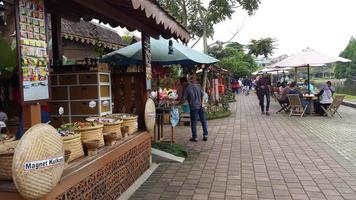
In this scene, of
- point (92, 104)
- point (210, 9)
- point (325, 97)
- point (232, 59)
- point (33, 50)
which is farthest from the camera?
point (232, 59)

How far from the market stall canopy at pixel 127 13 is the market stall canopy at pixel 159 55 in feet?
3.75

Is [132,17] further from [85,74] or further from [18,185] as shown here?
[18,185]

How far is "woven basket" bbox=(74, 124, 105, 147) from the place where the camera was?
475 cm

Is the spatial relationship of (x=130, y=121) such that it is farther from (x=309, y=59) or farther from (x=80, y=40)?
(x=309, y=59)

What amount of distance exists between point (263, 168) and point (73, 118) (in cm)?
321

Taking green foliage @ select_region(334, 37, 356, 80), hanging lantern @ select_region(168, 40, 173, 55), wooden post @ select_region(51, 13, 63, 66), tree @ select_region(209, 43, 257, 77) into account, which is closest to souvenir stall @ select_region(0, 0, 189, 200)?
wooden post @ select_region(51, 13, 63, 66)

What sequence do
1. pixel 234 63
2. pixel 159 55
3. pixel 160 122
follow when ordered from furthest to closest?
pixel 234 63
pixel 160 122
pixel 159 55

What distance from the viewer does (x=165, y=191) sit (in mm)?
5531

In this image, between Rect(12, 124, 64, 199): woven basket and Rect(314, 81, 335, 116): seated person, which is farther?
Rect(314, 81, 335, 116): seated person

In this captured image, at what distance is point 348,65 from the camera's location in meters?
72.8

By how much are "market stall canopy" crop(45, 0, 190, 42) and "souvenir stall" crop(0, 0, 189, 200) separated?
12 mm

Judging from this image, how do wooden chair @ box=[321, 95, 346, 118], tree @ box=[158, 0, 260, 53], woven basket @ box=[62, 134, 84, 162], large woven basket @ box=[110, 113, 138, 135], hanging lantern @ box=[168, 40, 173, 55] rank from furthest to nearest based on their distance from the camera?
tree @ box=[158, 0, 260, 53] → wooden chair @ box=[321, 95, 346, 118] → hanging lantern @ box=[168, 40, 173, 55] → large woven basket @ box=[110, 113, 138, 135] → woven basket @ box=[62, 134, 84, 162]

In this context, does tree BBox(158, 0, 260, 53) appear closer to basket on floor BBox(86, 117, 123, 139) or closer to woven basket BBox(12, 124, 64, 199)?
basket on floor BBox(86, 117, 123, 139)

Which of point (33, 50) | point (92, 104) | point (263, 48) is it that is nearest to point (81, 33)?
point (92, 104)
